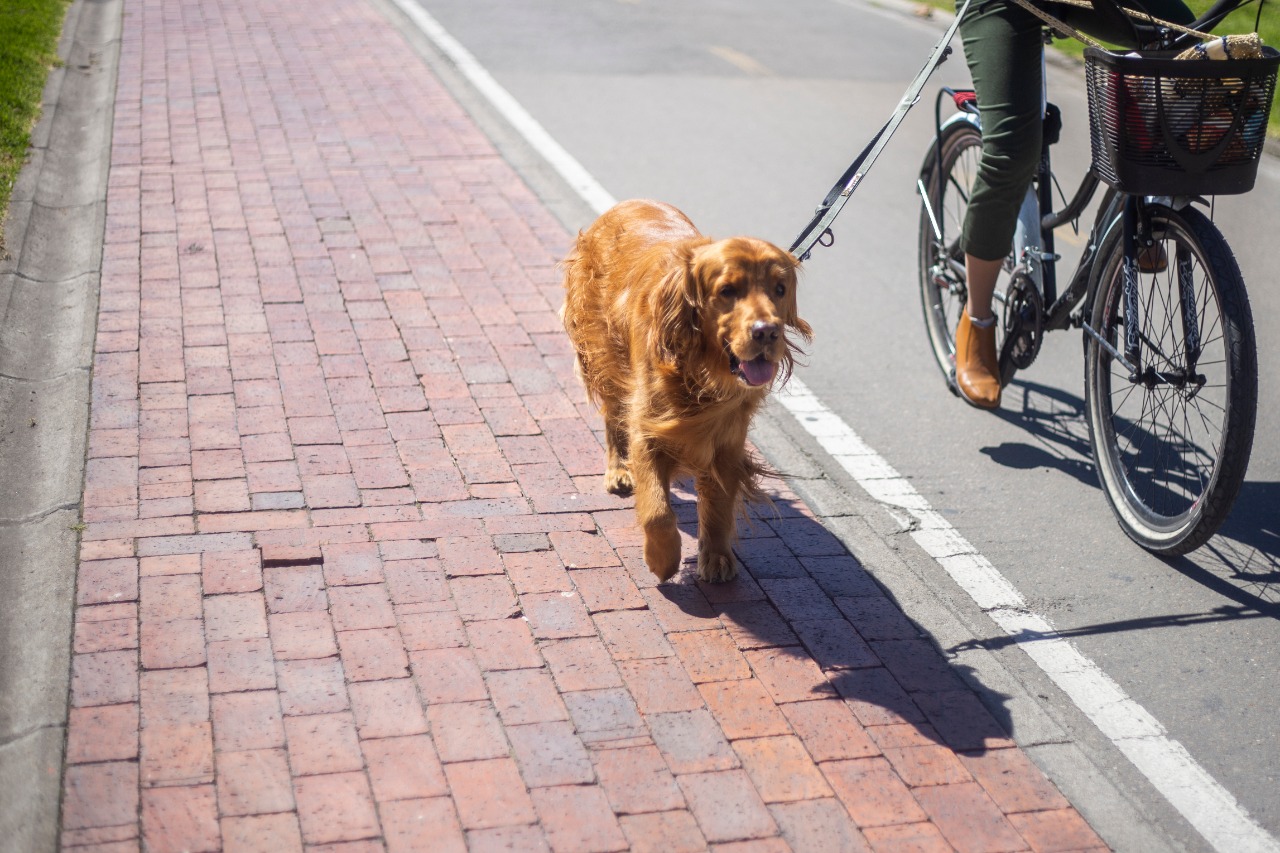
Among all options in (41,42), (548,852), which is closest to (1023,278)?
(548,852)

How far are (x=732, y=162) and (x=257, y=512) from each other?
18.1 feet

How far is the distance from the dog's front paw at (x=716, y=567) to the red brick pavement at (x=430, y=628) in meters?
0.07

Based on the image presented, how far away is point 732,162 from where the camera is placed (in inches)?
356

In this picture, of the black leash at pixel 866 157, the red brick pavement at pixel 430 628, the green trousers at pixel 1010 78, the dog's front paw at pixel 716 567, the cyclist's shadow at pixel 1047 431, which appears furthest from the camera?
the cyclist's shadow at pixel 1047 431

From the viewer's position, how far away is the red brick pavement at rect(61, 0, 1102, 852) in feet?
10.2

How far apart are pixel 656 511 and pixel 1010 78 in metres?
2.06

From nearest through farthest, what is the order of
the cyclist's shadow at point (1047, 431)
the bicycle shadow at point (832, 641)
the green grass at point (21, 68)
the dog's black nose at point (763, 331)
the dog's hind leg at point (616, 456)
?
the bicycle shadow at point (832, 641) < the dog's black nose at point (763, 331) < the dog's hind leg at point (616, 456) < the cyclist's shadow at point (1047, 431) < the green grass at point (21, 68)

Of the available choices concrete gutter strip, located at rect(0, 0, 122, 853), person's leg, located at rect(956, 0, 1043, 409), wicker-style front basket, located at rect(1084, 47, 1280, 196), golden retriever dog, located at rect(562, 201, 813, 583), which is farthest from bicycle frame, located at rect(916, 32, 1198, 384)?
concrete gutter strip, located at rect(0, 0, 122, 853)

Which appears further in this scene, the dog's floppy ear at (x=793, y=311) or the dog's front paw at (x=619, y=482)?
the dog's front paw at (x=619, y=482)

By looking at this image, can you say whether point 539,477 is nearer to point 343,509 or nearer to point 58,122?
point 343,509

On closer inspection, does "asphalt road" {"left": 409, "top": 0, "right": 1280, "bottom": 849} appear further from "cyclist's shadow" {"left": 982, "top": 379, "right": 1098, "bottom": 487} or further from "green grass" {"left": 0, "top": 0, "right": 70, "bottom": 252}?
"green grass" {"left": 0, "top": 0, "right": 70, "bottom": 252}

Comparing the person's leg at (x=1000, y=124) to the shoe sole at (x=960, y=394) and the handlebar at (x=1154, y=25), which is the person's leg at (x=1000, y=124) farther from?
the shoe sole at (x=960, y=394)

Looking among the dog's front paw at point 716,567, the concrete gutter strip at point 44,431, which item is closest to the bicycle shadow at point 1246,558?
the dog's front paw at point 716,567

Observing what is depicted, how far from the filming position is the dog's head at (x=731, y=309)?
3.70m
